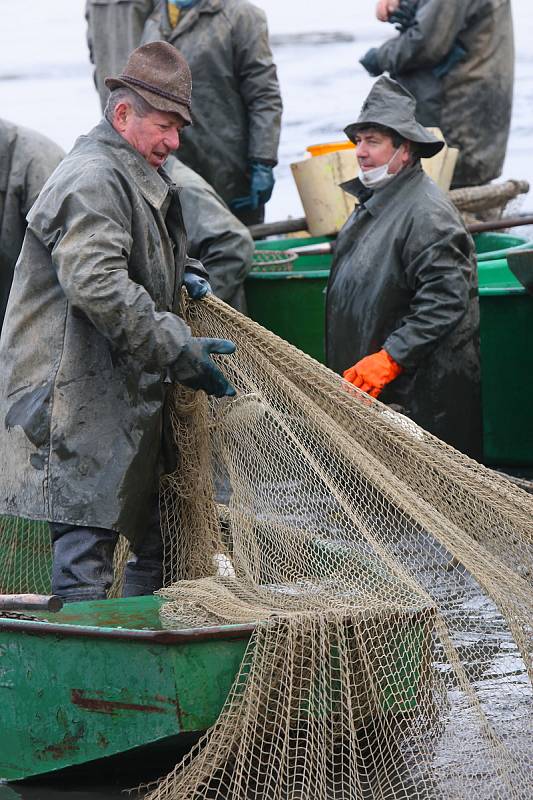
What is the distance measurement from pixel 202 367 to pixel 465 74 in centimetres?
562

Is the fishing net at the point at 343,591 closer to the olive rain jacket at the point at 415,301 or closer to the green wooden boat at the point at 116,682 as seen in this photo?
the green wooden boat at the point at 116,682

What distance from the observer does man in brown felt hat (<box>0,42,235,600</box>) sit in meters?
4.64

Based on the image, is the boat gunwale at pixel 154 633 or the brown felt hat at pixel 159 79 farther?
the brown felt hat at pixel 159 79

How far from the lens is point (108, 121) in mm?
4805

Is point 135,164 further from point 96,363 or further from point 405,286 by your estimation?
point 405,286

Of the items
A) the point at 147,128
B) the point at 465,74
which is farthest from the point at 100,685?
the point at 465,74

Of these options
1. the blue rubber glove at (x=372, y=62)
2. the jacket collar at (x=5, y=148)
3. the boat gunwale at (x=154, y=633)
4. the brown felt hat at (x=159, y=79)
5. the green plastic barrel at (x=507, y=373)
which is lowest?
the green plastic barrel at (x=507, y=373)

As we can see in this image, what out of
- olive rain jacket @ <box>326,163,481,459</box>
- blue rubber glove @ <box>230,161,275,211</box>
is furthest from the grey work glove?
blue rubber glove @ <box>230,161,275,211</box>

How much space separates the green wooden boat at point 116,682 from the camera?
416 centimetres

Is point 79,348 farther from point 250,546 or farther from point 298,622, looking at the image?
point 298,622

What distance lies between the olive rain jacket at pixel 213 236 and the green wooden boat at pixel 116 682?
3.44m

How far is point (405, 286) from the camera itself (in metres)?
6.28

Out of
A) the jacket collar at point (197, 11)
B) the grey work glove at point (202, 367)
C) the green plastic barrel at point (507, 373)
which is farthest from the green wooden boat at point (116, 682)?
the jacket collar at point (197, 11)

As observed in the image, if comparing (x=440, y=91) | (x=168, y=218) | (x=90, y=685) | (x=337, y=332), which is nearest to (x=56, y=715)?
(x=90, y=685)
